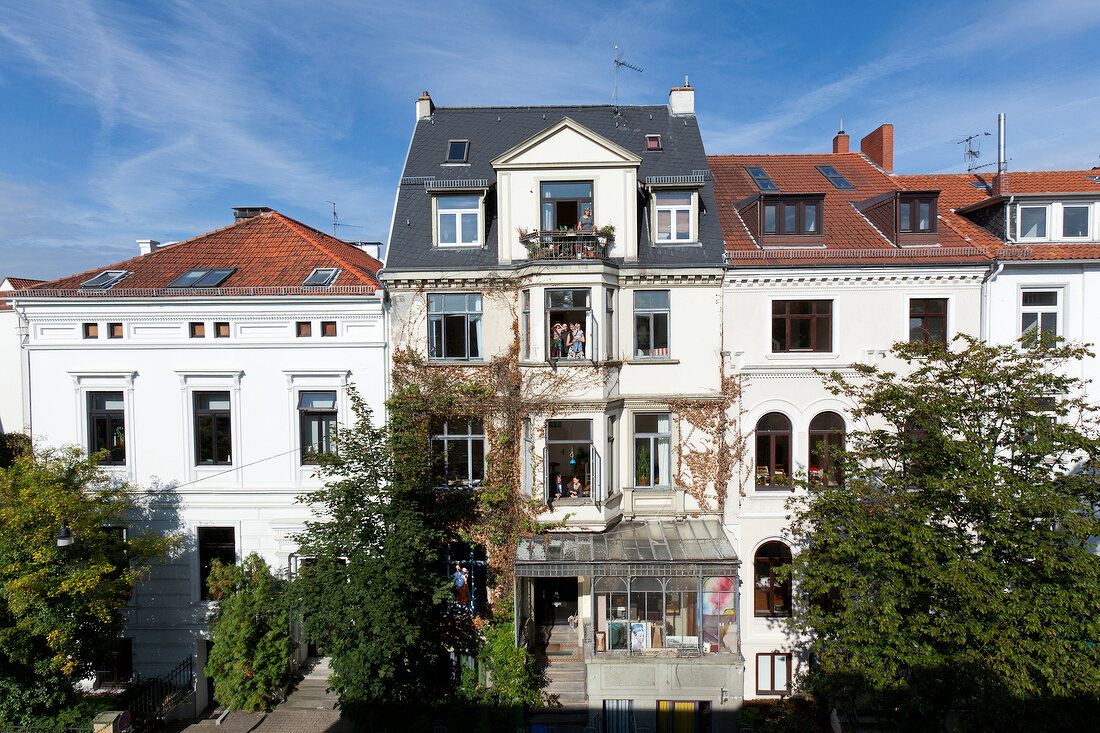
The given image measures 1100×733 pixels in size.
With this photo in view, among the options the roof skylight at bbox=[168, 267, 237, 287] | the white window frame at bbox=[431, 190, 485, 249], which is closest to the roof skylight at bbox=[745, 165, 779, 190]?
the white window frame at bbox=[431, 190, 485, 249]

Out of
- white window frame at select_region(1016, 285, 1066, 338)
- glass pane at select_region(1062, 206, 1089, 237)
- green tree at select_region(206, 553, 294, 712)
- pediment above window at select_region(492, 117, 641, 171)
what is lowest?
green tree at select_region(206, 553, 294, 712)

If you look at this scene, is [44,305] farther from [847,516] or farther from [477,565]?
[847,516]

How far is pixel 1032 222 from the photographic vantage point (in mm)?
16266

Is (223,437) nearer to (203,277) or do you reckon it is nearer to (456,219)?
(203,277)

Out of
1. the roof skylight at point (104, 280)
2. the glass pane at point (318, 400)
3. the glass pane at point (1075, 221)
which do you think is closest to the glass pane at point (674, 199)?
the glass pane at point (1075, 221)

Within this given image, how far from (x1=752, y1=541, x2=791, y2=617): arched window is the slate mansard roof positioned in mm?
8395

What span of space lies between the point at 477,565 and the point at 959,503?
12.0 meters

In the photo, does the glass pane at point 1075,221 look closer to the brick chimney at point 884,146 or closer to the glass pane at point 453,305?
the brick chimney at point 884,146

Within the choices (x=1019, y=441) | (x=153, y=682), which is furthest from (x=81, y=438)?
(x=1019, y=441)

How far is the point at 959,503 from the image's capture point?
1135 cm

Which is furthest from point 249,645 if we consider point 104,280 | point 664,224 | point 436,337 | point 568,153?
point 664,224

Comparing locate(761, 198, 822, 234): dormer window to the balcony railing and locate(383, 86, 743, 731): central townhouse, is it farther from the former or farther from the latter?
the balcony railing

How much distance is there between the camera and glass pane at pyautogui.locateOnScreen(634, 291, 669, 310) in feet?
51.9

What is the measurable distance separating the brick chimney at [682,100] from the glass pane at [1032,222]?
1050 cm
